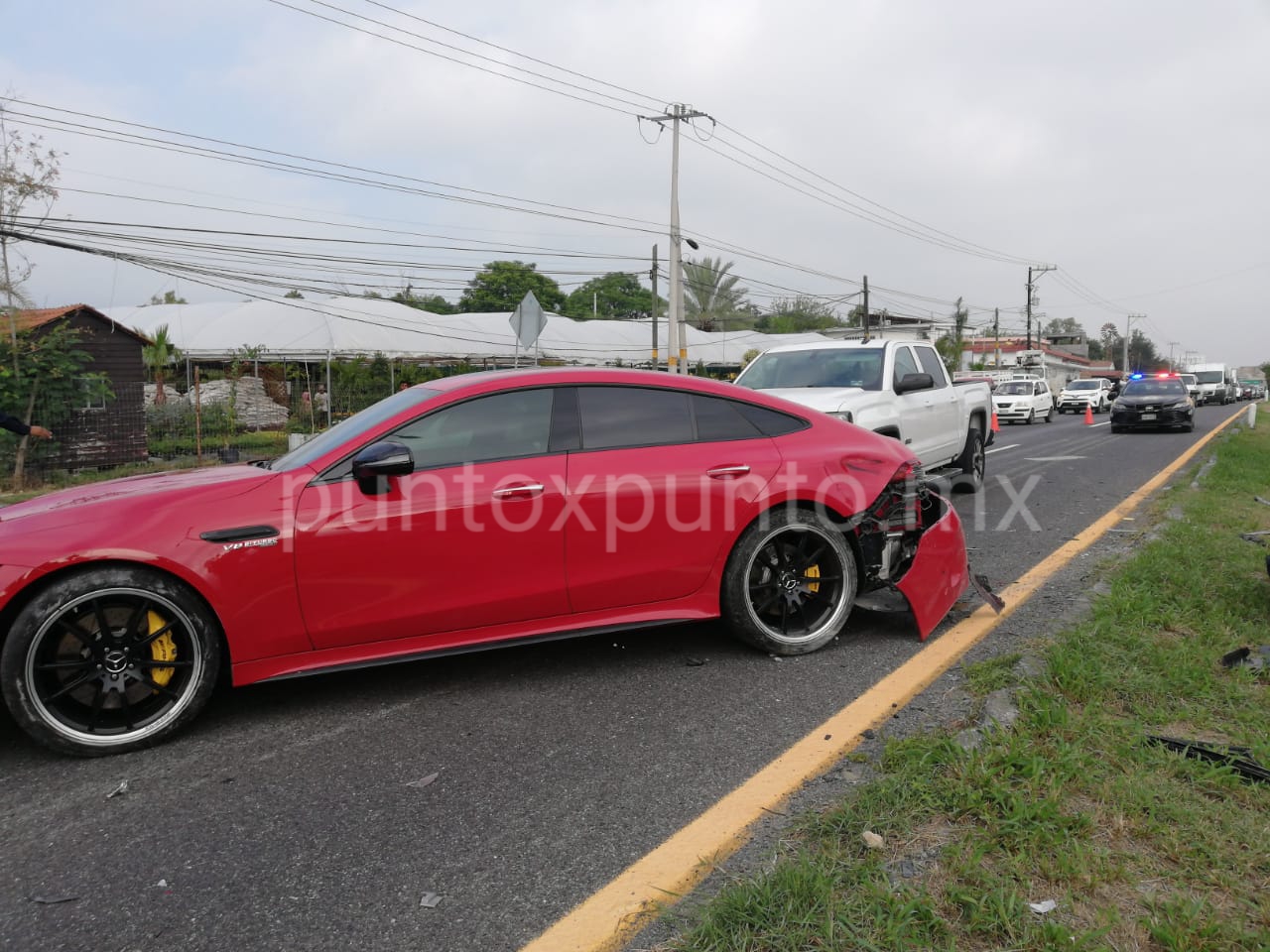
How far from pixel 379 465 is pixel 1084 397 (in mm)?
39044

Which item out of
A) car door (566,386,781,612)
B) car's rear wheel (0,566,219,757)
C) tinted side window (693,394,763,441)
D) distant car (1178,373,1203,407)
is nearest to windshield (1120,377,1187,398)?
distant car (1178,373,1203,407)

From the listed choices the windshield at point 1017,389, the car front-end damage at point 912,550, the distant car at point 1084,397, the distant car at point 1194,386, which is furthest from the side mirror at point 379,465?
the distant car at point 1194,386

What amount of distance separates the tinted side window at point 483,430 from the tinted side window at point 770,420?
1.05m

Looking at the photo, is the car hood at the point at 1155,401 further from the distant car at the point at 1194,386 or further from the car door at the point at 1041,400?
the distant car at the point at 1194,386

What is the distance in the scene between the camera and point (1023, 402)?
29.4 m

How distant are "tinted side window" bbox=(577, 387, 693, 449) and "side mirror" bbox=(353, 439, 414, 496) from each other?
2.78 ft

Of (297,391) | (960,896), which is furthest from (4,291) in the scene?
(960,896)

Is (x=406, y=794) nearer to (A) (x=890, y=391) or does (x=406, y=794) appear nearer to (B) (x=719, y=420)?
(B) (x=719, y=420)

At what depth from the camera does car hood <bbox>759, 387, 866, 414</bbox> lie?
300 inches

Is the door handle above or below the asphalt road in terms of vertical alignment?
above

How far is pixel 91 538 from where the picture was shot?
3.25m

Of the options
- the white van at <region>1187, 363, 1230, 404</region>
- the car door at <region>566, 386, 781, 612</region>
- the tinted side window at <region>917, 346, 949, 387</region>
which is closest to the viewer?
the car door at <region>566, 386, 781, 612</region>

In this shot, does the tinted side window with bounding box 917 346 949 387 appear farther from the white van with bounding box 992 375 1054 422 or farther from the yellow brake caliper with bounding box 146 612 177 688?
the white van with bounding box 992 375 1054 422

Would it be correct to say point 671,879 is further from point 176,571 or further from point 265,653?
point 176,571
